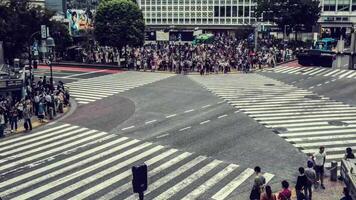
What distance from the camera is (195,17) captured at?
9631 centimetres

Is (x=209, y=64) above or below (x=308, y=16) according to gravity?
below

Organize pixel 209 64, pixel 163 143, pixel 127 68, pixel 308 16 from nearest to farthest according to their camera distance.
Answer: pixel 163 143, pixel 209 64, pixel 127 68, pixel 308 16

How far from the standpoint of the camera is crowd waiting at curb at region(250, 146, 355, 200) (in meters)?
12.3

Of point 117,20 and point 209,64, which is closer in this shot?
point 209,64

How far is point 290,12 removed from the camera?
6800 centimetres

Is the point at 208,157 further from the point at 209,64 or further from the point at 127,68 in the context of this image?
the point at 127,68

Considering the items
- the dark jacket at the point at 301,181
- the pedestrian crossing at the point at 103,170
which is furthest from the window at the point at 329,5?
the dark jacket at the point at 301,181

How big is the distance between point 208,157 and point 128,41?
34.2 meters

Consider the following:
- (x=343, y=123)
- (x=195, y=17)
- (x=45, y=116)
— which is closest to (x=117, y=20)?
(x=45, y=116)

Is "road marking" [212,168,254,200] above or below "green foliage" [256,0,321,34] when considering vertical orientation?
below

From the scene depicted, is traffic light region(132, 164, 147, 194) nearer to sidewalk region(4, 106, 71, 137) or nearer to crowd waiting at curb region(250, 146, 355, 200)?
crowd waiting at curb region(250, 146, 355, 200)

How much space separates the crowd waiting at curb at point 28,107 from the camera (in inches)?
919

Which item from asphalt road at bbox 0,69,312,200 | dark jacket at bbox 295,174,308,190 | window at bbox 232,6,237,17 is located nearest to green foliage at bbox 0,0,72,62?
asphalt road at bbox 0,69,312,200

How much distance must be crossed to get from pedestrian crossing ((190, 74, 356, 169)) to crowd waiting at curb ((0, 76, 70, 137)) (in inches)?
458
